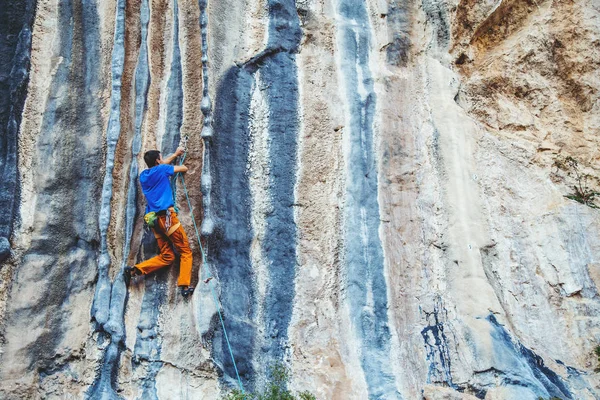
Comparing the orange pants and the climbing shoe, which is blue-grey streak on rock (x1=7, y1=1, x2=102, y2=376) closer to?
Result: the orange pants

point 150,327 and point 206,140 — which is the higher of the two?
point 206,140

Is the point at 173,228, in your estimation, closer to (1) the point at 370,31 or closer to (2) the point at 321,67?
(2) the point at 321,67

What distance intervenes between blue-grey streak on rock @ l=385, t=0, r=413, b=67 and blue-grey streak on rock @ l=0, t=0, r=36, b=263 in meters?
4.00

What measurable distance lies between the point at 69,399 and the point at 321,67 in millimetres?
4322

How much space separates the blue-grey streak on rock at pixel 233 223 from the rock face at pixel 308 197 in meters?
0.02

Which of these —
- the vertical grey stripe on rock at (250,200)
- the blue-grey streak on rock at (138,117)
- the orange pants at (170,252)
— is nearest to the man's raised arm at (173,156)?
the vertical grey stripe on rock at (250,200)

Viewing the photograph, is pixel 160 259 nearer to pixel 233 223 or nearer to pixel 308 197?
pixel 233 223

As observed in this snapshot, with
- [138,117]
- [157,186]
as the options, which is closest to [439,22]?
[138,117]

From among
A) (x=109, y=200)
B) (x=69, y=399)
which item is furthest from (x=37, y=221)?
(x=69, y=399)

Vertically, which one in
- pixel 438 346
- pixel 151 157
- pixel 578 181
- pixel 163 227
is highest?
pixel 151 157

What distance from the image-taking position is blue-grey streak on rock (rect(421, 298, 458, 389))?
5.26m

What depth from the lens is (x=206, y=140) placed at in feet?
19.6

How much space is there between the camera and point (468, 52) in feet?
Answer: 23.7

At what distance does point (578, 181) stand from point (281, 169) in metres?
3.29
